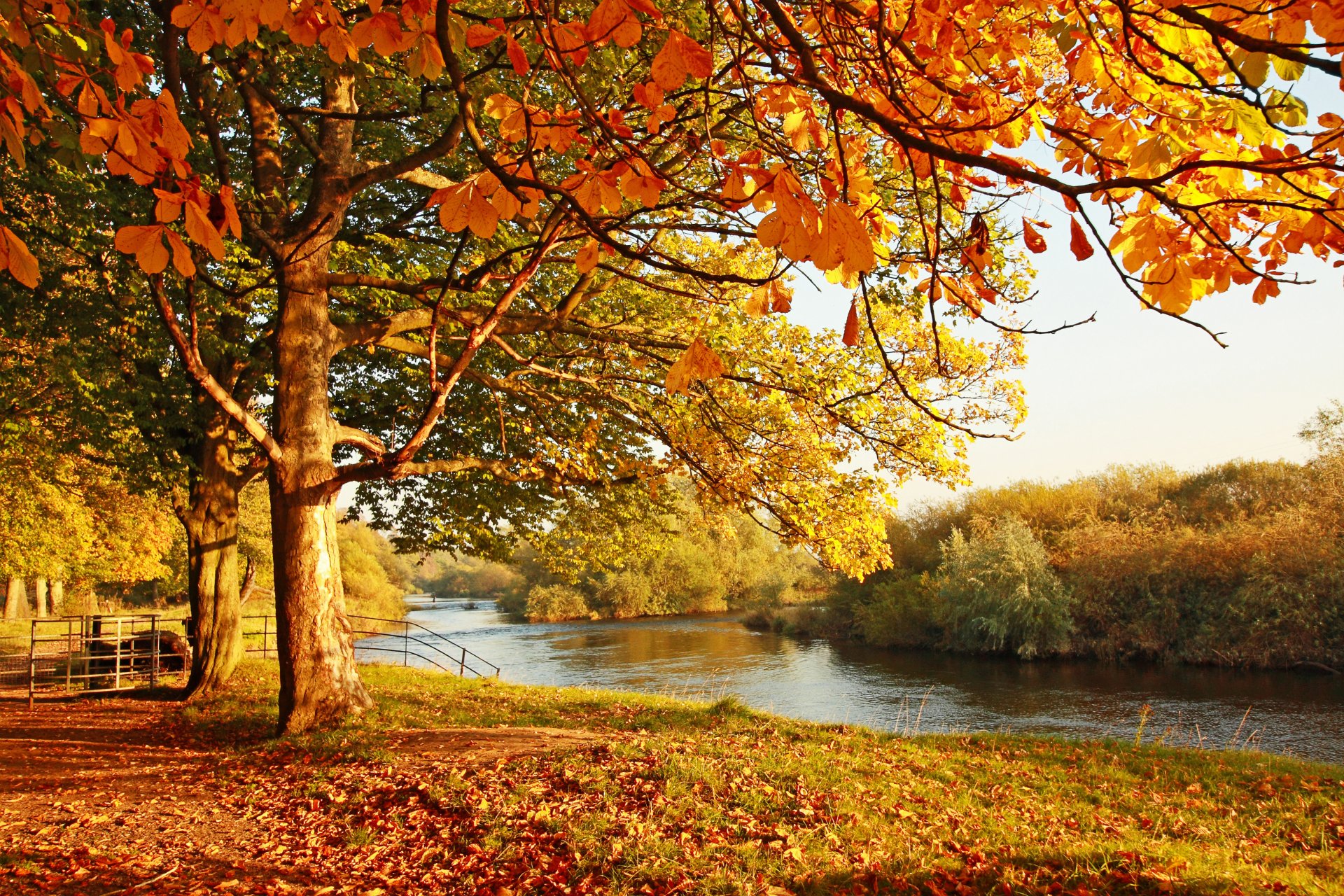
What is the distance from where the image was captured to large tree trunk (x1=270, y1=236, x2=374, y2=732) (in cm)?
707

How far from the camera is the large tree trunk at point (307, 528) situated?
278 inches

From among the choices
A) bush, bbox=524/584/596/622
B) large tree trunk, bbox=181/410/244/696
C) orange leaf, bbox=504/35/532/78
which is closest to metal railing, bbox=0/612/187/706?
large tree trunk, bbox=181/410/244/696

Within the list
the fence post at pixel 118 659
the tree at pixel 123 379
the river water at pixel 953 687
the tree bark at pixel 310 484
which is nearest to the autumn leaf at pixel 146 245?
the tree bark at pixel 310 484

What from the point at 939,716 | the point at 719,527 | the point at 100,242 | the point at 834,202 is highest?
the point at 100,242

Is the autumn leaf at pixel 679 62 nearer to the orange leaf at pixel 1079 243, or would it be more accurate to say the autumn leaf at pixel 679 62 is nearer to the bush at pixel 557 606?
the orange leaf at pixel 1079 243

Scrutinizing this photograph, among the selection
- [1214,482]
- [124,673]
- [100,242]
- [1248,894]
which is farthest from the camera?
[1214,482]

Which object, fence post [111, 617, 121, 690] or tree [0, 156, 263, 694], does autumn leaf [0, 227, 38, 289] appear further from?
fence post [111, 617, 121, 690]

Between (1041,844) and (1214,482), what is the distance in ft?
88.9

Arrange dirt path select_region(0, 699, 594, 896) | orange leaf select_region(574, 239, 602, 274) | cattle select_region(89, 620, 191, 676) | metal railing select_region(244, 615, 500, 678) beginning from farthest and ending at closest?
metal railing select_region(244, 615, 500, 678) → cattle select_region(89, 620, 191, 676) → dirt path select_region(0, 699, 594, 896) → orange leaf select_region(574, 239, 602, 274)

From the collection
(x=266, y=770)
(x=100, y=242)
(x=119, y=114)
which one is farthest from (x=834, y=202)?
(x=100, y=242)

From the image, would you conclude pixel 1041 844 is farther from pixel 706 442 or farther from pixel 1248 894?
pixel 706 442

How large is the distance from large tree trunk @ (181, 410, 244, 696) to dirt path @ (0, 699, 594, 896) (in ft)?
7.62

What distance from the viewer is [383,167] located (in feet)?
23.9

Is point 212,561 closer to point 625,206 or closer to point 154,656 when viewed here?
point 154,656
